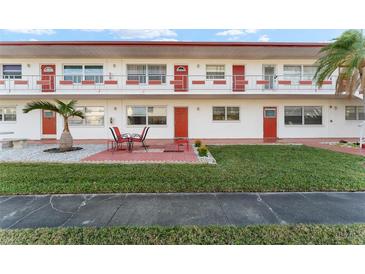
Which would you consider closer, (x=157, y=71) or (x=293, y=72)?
(x=157, y=71)

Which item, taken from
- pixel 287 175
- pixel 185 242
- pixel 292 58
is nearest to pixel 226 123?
pixel 292 58

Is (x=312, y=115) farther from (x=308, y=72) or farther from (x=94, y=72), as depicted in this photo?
(x=94, y=72)

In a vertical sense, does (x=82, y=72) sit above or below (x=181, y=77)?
above

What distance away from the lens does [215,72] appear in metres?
13.9

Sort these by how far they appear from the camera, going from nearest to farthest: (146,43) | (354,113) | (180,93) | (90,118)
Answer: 1. (146,43)
2. (180,93)
3. (90,118)
4. (354,113)

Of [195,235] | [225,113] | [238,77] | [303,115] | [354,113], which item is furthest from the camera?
[354,113]

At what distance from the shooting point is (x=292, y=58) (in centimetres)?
1375

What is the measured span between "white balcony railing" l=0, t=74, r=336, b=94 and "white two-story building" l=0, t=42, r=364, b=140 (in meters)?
0.07

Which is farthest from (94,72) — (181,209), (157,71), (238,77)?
(181,209)

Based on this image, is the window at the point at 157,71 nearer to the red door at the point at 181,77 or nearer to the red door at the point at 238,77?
the red door at the point at 181,77

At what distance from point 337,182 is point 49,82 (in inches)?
632

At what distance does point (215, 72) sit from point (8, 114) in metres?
15.9

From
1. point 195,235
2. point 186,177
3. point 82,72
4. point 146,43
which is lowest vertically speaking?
point 195,235

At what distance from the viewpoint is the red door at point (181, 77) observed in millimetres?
13048
